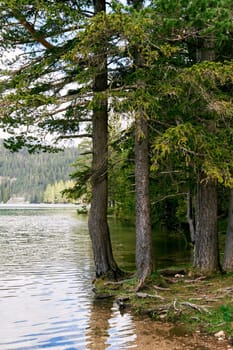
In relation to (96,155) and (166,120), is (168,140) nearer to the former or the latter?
(166,120)

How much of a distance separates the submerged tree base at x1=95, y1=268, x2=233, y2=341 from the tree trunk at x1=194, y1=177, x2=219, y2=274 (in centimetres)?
31

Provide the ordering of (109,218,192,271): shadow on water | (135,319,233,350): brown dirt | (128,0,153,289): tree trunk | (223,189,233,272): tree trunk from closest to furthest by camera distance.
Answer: (135,319,233,350): brown dirt < (128,0,153,289): tree trunk < (223,189,233,272): tree trunk < (109,218,192,271): shadow on water

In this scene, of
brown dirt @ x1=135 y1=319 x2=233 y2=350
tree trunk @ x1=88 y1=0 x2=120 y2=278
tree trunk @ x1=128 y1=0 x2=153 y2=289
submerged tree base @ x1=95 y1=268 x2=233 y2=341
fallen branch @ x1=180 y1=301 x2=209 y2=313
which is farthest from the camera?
tree trunk @ x1=88 y1=0 x2=120 y2=278

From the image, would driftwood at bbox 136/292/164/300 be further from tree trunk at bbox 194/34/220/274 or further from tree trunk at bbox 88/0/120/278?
tree trunk at bbox 88/0/120/278

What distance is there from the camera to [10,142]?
11.6 meters

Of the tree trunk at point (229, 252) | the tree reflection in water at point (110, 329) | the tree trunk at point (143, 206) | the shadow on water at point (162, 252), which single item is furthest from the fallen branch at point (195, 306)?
the shadow on water at point (162, 252)

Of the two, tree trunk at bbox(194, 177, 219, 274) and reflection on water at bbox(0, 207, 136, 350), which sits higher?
tree trunk at bbox(194, 177, 219, 274)

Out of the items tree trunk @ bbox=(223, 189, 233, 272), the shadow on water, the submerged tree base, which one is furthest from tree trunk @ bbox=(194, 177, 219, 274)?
the shadow on water

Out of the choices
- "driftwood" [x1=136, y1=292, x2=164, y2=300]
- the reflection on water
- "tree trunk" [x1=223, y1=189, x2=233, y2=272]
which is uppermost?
"tree trunk" [x1=223, y1=189, x2=233, y2=272]

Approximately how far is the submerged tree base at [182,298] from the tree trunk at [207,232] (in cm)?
31

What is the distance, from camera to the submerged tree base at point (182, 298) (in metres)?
7.44

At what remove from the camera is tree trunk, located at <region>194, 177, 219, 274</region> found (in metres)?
10.7

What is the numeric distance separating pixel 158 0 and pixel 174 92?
1.85 m

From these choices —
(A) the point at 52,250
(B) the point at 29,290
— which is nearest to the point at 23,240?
(A) the point at 52,250
